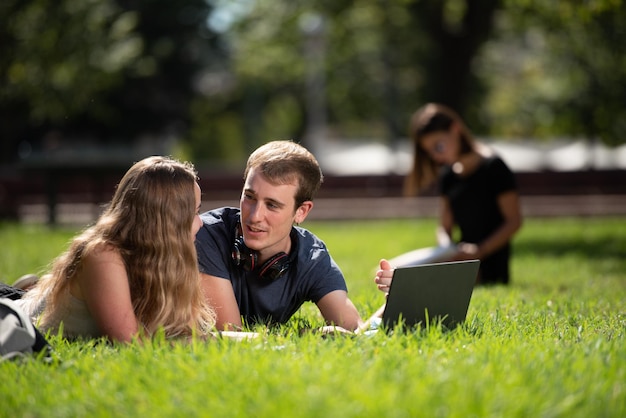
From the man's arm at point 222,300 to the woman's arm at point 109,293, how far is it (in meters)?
0.52

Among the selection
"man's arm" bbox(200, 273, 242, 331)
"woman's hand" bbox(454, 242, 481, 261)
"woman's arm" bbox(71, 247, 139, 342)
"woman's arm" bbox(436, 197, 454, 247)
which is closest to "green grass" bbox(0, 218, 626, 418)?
"woman's arm" bbox(71, 247, 139, 342)

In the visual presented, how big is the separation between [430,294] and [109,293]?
1570mm

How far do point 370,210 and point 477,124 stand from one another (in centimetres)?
2230

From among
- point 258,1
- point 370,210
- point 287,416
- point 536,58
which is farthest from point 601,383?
point 536,58

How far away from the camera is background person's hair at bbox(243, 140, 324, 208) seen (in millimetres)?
4277

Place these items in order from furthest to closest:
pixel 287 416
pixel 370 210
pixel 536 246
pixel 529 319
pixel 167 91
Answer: pixel 167 91, pixel 370 210, pixel 536 246, pixel 529 319, pixel 287 416

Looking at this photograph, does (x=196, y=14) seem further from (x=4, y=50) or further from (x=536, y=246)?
(x=536, y=246)

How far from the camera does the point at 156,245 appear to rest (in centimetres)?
394

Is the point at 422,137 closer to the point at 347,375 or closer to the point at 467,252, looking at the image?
the point at 467,252

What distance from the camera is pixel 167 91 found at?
38969mm

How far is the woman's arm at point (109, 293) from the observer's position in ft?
12.3

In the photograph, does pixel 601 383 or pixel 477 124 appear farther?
pixel 477 124

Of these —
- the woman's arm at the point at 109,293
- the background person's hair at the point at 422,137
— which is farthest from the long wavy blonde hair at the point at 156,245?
the background person's hair at the point at 422,137

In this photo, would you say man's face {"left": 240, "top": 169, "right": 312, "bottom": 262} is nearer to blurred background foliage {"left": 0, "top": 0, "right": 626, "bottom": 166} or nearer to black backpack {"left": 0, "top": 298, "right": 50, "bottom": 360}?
black backpack {"left": 0, "top": 298, "right": 50, "bottom": 360}
